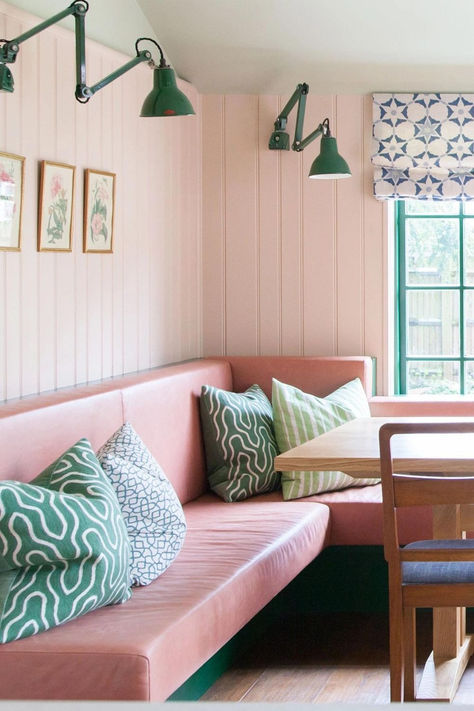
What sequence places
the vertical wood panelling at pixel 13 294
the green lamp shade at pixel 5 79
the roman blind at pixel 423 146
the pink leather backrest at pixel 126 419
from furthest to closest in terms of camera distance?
the roman blind at pixel 423 146 → the vertical wood panelling at pixel 13 294 → the green lamp shade at pixel 5 79 → the pink leather backrest at pixel 126 419

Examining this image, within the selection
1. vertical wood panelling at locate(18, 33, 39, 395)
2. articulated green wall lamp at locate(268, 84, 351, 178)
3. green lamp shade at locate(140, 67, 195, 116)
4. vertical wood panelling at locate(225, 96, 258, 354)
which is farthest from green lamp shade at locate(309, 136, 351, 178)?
vertical wood panelling at locate(18, 33, 39, 395)

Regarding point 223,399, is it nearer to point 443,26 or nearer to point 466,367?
point 466,367

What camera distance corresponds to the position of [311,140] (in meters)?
4.62

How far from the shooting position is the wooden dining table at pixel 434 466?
2811 millimetres

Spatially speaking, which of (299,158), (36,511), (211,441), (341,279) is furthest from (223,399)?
(36,511)

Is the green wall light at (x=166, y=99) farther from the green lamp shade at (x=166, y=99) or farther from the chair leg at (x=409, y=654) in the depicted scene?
the chair leg at (x=409, y=654)

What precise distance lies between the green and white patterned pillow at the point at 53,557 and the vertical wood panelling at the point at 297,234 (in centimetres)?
254

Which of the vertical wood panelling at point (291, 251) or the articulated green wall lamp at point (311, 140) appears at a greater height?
the articulated green wall lamp at point (311, 140)

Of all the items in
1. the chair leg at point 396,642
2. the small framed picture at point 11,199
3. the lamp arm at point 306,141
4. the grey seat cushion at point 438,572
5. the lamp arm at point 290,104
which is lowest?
the chair leg at point 396,642

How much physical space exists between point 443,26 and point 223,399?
1.92 m

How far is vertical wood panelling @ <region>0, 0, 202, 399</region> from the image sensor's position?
328cm

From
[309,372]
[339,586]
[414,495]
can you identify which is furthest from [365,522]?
[414,495]

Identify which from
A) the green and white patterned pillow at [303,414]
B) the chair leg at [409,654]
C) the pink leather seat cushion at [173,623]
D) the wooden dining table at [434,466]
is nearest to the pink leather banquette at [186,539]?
the pink leather seat cushion at [173,623]

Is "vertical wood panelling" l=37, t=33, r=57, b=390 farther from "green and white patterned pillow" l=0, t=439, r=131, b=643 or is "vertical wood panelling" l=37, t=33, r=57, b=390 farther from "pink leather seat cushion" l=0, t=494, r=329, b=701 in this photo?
"green and white patterned pillow" l=0, t=439, r=131, b=643
